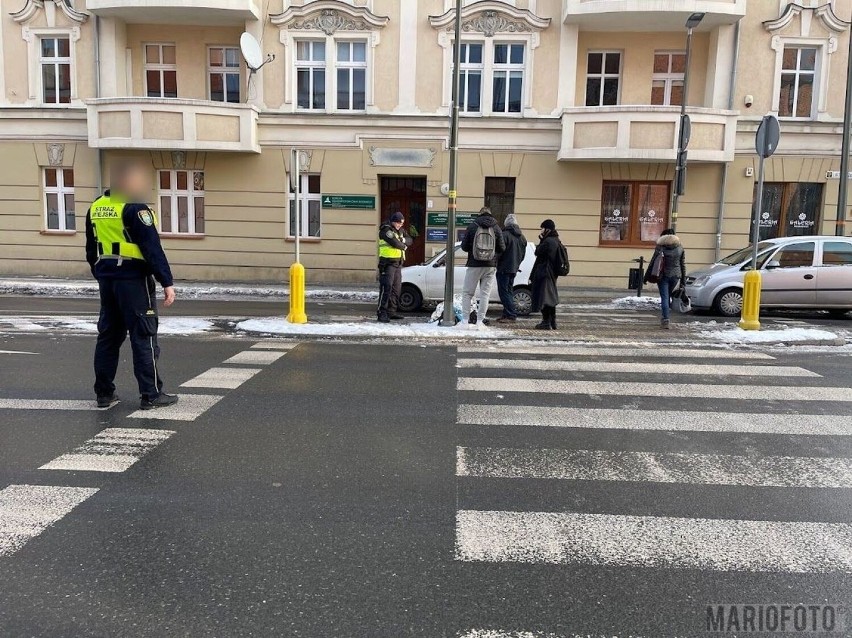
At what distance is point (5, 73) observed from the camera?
18.4 m

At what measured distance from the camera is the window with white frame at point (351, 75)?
59.0ft

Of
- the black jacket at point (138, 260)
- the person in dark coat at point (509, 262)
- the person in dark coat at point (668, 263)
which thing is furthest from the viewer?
the person in dark coat at point (509, 262)

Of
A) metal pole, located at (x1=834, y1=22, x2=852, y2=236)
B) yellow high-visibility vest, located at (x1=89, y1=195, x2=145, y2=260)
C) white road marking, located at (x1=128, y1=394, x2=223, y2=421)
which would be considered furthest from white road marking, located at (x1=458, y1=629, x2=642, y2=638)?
metal pole, located at (x1=834, y1=22, x2=852, y2=236)

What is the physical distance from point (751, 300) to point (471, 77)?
10.4 metres

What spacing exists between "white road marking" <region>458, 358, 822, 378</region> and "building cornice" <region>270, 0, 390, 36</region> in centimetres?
1279

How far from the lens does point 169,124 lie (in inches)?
678

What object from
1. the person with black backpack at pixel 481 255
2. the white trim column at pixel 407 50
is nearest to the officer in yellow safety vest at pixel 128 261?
the person with black backpack at pixel 481 255

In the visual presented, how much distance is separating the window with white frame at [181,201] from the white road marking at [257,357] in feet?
37.7

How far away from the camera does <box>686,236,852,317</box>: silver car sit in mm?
12727

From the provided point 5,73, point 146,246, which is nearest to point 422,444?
point 146,246

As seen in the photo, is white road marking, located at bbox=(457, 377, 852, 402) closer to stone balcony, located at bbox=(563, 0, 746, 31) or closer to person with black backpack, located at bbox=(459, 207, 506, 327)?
person with black backpack, located at bbox=(459, 207, 506, 327)

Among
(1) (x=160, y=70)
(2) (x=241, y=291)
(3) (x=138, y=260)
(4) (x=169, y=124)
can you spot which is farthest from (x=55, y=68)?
(3) (x=138, y=260)

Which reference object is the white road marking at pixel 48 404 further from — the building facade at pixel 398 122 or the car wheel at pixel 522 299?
the building facade at pixel 398 122

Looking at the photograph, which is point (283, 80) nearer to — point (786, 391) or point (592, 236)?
point (592, 236)
